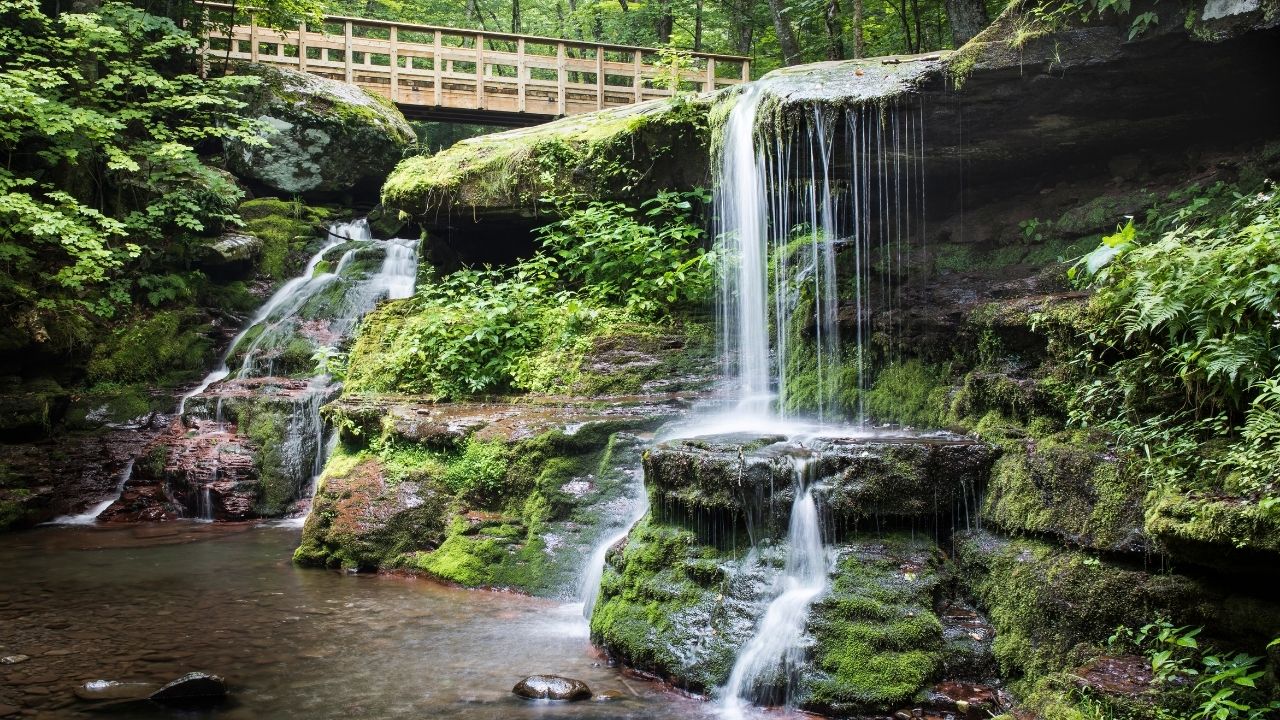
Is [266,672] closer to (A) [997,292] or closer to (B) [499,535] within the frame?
(B) [499,535]

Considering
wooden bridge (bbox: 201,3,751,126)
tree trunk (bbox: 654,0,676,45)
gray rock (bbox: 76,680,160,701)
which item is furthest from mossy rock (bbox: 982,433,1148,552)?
tree trunk (bbox: 654,0,676,45)

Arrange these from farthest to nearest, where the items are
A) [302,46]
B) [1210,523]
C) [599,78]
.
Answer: [599,78], [302,46], [1210,523]

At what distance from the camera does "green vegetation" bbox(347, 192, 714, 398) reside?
31.6ft

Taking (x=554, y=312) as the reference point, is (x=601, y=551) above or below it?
below

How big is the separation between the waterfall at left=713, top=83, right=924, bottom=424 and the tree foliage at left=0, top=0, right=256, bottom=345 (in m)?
8.21

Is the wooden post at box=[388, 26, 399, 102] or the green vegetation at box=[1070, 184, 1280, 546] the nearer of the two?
the green vegetation at box=[1070, 184, 1280, 546]

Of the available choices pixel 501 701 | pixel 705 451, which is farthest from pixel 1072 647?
pixel 501 701

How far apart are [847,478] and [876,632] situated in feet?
3.53

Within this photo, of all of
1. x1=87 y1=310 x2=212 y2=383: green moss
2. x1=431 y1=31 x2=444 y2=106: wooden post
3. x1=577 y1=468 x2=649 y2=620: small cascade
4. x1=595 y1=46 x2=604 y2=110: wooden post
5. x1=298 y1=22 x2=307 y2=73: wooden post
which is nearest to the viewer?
x1=577 y1=468 x2=649 y2=620: small cascade

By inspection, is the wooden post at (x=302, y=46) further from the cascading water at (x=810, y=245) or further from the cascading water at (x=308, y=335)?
the cascading water at (x=810, y=245)

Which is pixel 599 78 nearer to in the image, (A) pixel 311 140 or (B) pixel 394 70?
(B) pixel 394 70

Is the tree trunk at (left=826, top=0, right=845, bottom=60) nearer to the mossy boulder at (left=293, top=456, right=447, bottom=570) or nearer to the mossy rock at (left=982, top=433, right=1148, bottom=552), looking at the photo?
the mossy boulder at (left=293, top=456, right=447, bottom=570)

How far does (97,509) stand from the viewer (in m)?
10.8

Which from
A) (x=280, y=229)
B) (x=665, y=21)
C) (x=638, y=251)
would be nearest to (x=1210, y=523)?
(x=638, y=251)
